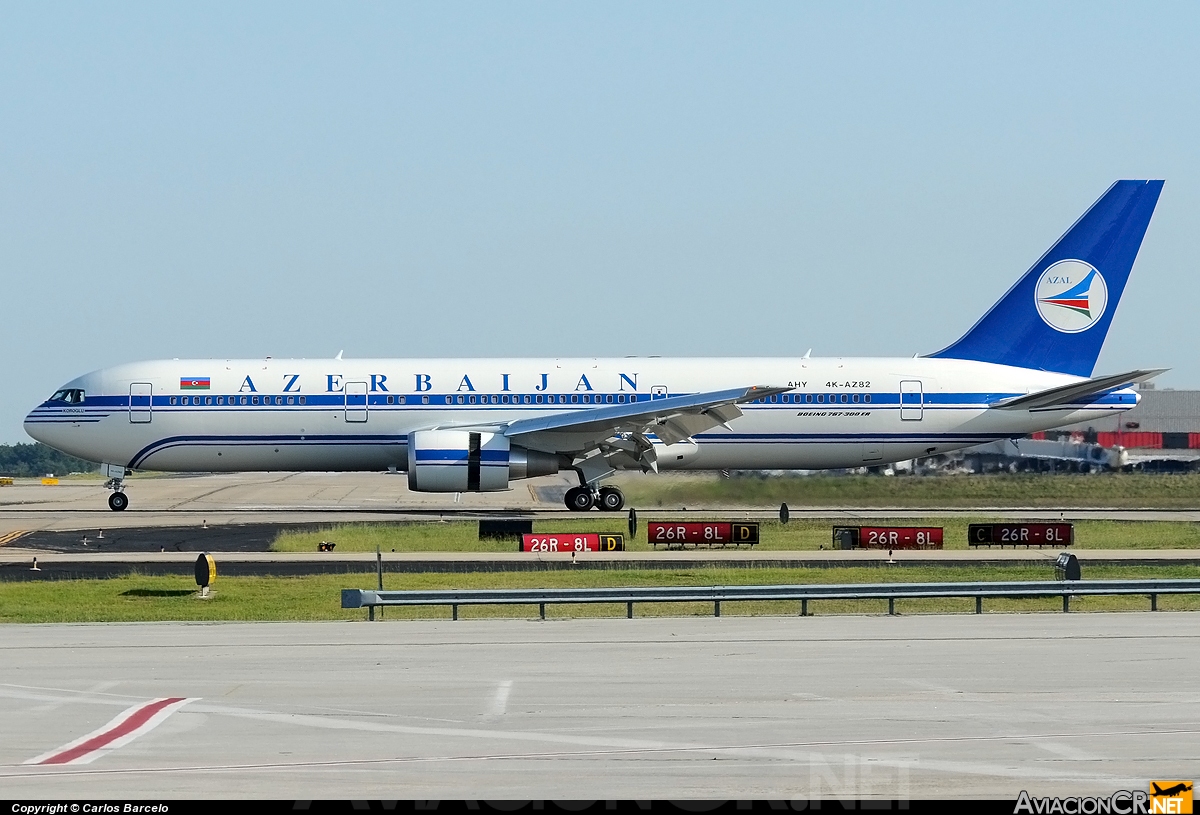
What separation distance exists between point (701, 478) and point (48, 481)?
168 feet

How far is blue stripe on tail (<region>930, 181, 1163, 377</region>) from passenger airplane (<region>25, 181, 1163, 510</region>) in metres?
0.08

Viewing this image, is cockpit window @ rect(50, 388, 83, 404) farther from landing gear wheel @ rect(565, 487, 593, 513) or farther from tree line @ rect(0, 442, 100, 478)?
tree line @ rect(0, 442, 100, 478)

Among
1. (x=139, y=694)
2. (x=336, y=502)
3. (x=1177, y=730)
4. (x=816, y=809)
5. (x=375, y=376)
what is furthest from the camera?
(x=336, y=502)

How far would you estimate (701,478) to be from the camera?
4306cm

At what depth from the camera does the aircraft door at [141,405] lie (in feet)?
137

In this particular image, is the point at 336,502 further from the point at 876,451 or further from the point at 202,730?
the point at 202,730

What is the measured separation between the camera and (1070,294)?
43.5m

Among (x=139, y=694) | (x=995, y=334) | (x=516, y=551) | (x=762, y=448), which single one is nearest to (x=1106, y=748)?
(x=139, y=694)

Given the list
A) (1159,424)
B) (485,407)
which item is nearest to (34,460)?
(1159,424)

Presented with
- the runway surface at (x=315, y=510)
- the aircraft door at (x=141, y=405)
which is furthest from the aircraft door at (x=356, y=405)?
the aircraft door at (x=141, y=405)

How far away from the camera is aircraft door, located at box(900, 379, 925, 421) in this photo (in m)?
42.1

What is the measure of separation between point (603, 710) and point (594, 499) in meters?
28.6

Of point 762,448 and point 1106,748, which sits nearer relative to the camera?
point 1106,748

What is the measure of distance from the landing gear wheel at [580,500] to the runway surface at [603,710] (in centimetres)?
2181
